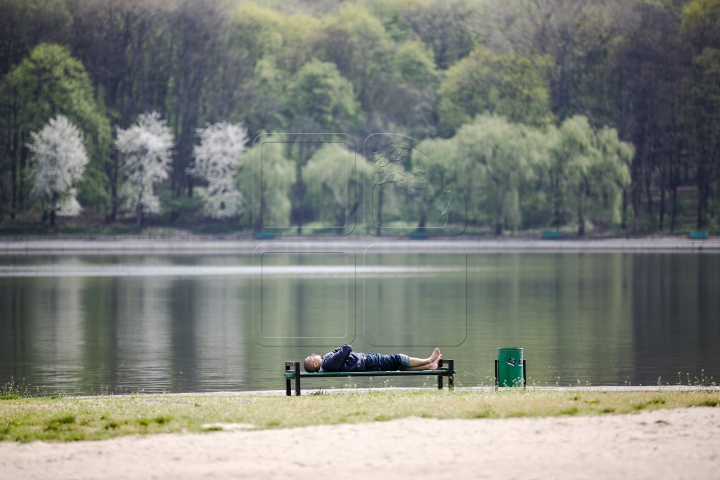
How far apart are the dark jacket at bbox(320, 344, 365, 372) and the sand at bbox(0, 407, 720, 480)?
8.77 feet

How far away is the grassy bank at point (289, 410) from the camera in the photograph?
990 centimetres

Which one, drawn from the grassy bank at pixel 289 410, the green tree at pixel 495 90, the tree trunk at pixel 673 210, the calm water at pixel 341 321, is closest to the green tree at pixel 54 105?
the green tree at pixel 495 90

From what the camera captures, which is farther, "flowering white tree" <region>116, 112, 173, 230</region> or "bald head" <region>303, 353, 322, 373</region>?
"flowering white tree" <region>116, 112, 173, 230</region>

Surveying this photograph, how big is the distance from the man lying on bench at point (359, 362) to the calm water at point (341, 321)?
3856mm

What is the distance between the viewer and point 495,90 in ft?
302

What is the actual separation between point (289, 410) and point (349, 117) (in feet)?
283

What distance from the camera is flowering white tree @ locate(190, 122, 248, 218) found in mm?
81938

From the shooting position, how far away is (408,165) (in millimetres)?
90125

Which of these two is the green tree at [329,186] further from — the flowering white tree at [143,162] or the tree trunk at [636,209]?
the tree trunk at [636,209]

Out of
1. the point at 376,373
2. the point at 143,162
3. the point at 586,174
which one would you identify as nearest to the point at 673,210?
the point at 586,174

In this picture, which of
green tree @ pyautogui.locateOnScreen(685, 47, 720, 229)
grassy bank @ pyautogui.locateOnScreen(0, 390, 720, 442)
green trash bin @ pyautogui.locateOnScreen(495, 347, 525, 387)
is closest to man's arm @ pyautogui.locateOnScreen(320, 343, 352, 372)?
grassy bank @ pyautogui.locateOnScreen(0, 390, 720, 442)

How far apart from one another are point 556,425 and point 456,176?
211 ft

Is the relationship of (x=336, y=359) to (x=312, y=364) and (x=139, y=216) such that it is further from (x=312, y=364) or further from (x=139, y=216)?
(x=139, y=216)

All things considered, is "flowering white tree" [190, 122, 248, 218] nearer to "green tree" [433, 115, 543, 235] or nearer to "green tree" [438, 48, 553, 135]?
"green tree" [433, 115, 543, 235]
